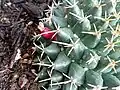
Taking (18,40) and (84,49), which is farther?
(18,40)

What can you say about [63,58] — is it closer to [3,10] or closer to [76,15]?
[76,15]

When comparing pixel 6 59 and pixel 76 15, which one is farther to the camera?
pixel 6 59

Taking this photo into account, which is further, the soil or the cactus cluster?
the soil

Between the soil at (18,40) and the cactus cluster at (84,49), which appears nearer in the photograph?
the cactus cluster at (84,49)

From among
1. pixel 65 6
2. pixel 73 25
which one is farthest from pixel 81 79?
pixel 65 6
